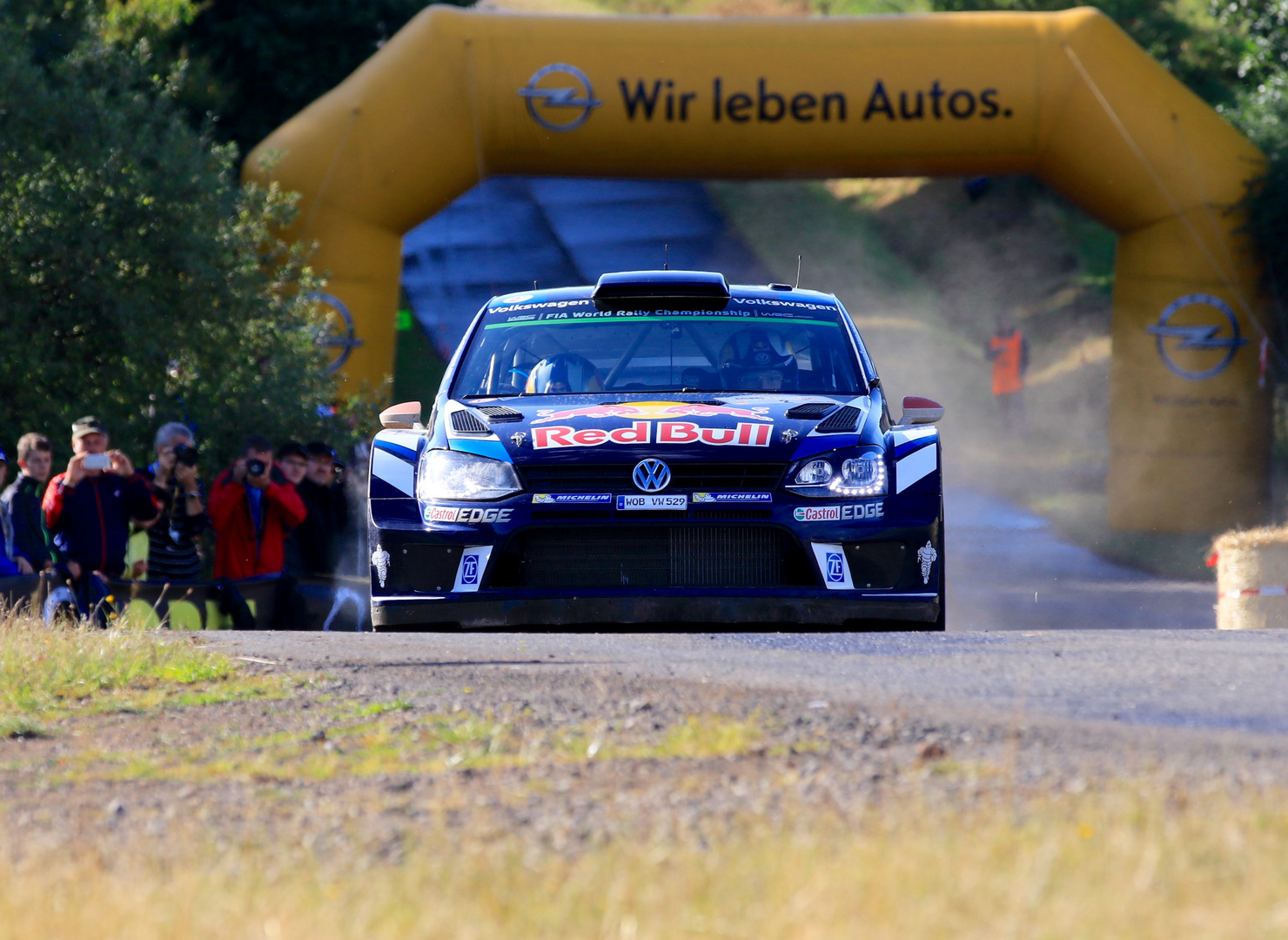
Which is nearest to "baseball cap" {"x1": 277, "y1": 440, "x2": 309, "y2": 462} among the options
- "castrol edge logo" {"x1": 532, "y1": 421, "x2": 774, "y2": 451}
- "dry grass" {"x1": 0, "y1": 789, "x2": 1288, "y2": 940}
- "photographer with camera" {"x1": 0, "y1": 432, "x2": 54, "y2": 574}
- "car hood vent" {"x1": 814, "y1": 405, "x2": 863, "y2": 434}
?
"photographer with camera" {"x1": 0, "y1": 432, "x2": 54, "y2": 574}

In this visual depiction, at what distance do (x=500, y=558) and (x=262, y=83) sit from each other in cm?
2174

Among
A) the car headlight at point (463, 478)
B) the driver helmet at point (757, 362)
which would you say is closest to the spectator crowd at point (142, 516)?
the car headlight at point (463, 478)

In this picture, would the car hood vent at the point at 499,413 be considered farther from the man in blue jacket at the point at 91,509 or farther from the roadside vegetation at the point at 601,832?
the man in blue jacket at the point at 91,509

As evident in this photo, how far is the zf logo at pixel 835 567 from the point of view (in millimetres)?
6801

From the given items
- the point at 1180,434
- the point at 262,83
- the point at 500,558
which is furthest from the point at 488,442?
the point at 262,83

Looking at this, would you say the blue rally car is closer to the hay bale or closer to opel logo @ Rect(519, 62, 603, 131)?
the hay bale

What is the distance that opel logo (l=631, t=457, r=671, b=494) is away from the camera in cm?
679

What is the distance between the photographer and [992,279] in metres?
37.1

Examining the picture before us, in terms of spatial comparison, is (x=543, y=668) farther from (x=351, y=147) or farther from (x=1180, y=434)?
(x=1180, y=434)

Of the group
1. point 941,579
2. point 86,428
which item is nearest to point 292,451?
point 86,428

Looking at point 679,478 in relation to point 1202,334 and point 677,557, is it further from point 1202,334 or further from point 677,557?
point 1202,334

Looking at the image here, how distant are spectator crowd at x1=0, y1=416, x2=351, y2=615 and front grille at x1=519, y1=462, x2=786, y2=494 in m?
3.99

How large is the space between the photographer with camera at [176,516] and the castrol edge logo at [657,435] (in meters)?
4.02

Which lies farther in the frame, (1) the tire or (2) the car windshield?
(2) the car windshield
